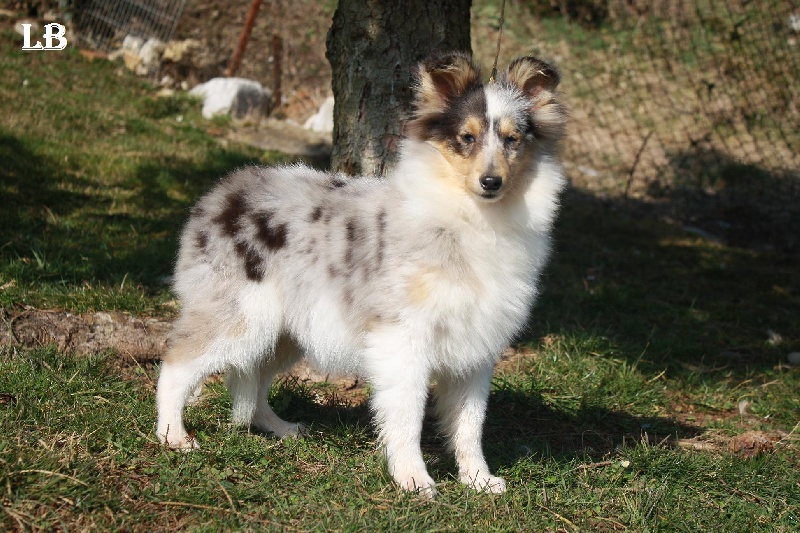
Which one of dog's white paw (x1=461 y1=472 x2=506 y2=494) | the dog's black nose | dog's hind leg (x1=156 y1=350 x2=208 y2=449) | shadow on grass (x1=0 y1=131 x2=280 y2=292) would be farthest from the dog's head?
shadow on grass (x1=0 y1=131 x2=280 y2=292)

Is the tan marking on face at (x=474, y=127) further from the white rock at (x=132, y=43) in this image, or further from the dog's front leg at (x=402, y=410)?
the white rock at (x=132, y=43)

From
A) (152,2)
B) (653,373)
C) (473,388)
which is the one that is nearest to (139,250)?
(473,388)

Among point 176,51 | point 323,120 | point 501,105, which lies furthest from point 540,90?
point 176,51

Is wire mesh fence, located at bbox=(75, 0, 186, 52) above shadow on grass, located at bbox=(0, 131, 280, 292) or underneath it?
above

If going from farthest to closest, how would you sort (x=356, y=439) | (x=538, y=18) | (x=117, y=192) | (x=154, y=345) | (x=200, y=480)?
(x=538, y=18) → (x=117, y=192) → (x=154, y=345) → (x=356, y=439) → (x=200, y=480)

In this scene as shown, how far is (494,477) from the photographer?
389 cm

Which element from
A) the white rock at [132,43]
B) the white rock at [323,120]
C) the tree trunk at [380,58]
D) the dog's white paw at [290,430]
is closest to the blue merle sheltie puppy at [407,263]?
the dog's white paw at [290,430]

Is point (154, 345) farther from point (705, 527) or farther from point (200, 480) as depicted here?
point (705, 527)

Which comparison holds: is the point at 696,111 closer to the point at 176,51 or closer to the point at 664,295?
the point at 664,295

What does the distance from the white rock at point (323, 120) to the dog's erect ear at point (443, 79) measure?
6.40 metres

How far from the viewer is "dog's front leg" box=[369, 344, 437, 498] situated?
364cm

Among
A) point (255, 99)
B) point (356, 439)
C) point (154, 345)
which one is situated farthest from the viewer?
point (255, 99)

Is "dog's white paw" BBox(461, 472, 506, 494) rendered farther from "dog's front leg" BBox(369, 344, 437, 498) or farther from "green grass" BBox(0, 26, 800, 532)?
"dog's front leg" BBox(369, 344, 437, 498)

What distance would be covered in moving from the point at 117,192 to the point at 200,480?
4.57 m
